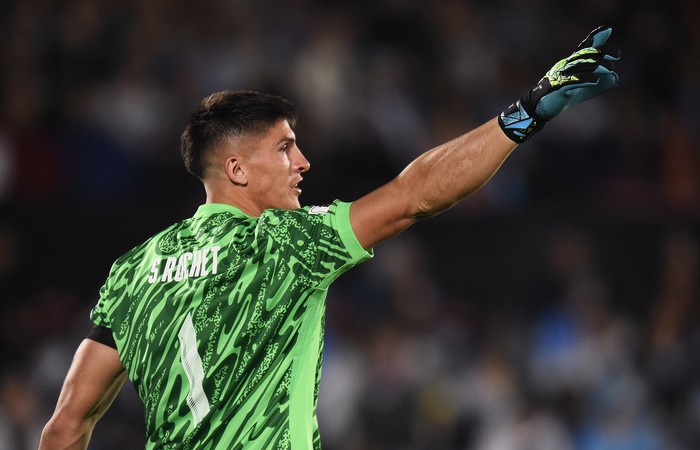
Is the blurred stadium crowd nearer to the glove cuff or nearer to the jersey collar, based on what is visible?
the jersey collar

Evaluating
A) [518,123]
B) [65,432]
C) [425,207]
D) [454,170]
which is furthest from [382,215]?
[65,432]

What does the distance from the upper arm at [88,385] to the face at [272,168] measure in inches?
27.6

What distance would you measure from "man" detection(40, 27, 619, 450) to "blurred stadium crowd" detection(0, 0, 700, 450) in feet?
13.5

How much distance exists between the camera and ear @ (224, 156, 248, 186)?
139 inches

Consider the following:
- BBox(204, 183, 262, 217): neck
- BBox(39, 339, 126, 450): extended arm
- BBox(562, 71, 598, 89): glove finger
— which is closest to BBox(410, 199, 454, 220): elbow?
BBox(562, 71, 598, 89): glove finger

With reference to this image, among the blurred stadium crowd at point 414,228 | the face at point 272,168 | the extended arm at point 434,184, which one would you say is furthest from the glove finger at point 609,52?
the blurred stadium crowd at point 414,228

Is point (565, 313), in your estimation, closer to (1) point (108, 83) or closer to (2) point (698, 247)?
(2) point (698, 247)

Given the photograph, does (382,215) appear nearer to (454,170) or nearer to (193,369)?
(454,170)

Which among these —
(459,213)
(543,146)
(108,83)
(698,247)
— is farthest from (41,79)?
(698,247)

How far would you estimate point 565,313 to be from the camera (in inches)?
323

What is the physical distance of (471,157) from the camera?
2955 millimetres

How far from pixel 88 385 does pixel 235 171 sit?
85cm

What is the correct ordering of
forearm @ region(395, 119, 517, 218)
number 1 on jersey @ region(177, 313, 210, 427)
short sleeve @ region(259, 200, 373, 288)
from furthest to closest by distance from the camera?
1. number 1 on jersey @ region(177, 313, 210, 427)
2. short sleeve @ region(259, 200, 373, 288)
3. forearm @ region(395, 119, 517, 218)

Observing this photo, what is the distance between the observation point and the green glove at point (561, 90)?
300 cm
